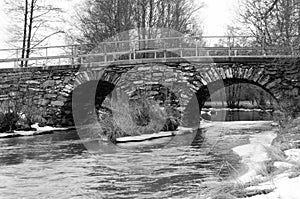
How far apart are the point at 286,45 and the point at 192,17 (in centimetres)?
1572

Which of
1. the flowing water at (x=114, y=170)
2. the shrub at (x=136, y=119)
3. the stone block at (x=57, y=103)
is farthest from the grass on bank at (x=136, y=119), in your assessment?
the stone block at (x=57, y=103)

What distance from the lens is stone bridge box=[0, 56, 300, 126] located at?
63.0ft

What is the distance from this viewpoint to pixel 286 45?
1700 cm

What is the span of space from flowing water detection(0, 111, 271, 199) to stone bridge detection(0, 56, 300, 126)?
568cm

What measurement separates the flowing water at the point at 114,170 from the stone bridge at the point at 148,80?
5.68 metres

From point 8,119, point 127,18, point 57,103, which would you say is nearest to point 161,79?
point 57,103

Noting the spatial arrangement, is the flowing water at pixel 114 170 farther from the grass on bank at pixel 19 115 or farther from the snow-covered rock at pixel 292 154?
the grass on bank at pixel 19 115

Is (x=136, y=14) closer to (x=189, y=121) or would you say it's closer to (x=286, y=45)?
(x=189, y=121)

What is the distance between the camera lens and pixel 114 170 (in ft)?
31.1

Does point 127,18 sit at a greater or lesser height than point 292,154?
greater

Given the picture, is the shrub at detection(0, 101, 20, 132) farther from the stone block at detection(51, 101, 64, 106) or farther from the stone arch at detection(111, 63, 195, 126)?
the stone arch at detection(111, 63, 195, 126)

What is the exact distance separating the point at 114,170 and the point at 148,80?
11360 mm

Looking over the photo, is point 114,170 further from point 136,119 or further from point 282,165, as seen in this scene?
point 136,119

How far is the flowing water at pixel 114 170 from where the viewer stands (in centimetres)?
738
